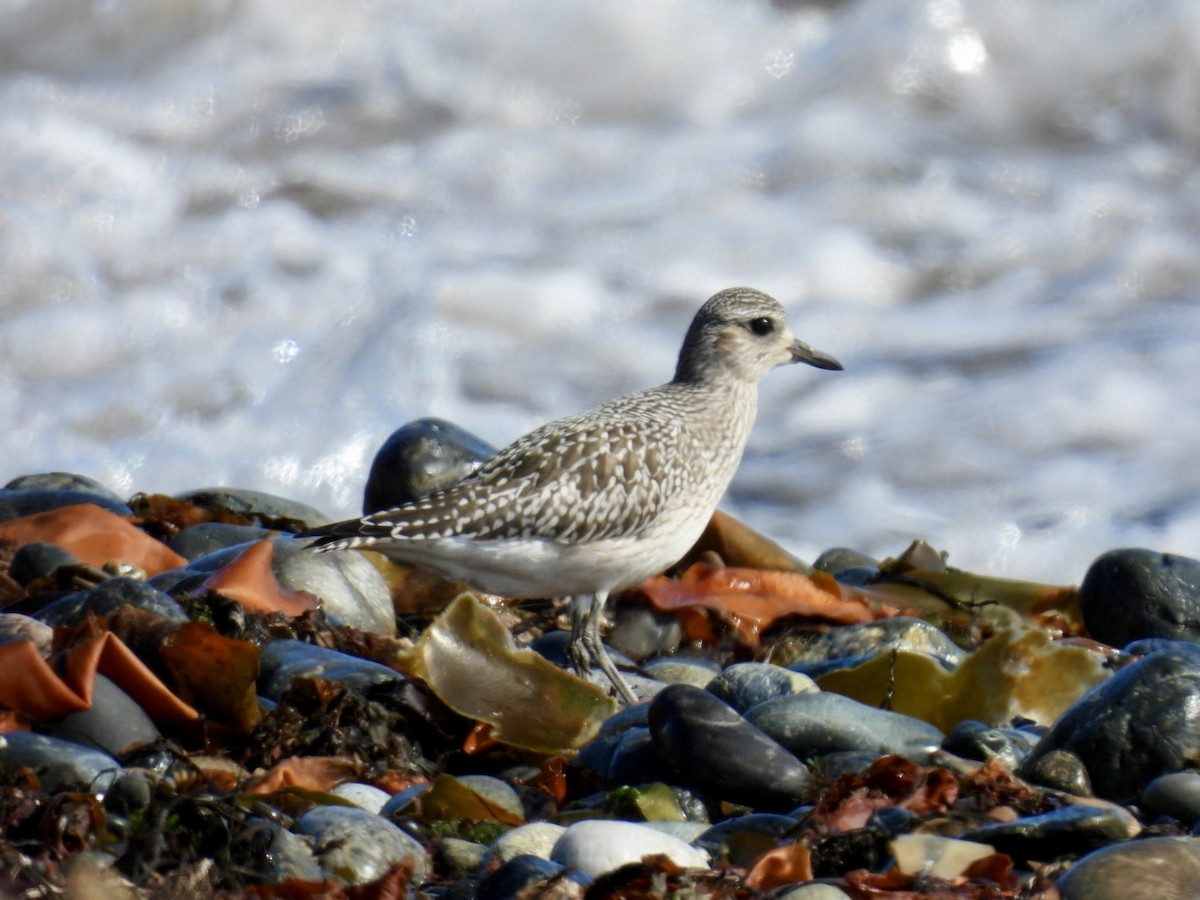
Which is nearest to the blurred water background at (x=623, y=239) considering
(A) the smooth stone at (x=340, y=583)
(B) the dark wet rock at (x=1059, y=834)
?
(A) the smooth stone at (x=340, y=583)

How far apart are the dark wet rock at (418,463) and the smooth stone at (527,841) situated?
9.83 ft

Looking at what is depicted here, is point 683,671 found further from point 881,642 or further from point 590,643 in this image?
point 881,642

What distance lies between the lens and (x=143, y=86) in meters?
10.8

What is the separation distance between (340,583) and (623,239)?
5.40 meters

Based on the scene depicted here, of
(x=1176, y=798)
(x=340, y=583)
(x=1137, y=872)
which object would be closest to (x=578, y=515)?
(x=340, y=583)

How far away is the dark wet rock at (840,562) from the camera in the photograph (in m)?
6.66

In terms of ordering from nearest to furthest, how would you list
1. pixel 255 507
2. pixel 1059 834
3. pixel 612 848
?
pixel 612 848, pixel 1059 834, pixel 255 507

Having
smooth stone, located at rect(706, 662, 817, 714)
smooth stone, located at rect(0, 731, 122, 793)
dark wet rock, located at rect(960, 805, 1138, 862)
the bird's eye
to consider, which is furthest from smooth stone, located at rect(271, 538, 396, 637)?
dark wet rock, located at rect(960, 805, 1138, 862)

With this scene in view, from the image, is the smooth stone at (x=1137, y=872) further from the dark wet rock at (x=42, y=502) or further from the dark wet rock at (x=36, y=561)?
the dark wet rock at (x=42, y=502)

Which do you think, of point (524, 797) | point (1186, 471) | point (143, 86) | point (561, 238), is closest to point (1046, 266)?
point (1186, 471)

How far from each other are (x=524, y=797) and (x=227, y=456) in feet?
17.4

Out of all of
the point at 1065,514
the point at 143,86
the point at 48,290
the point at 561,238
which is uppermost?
the point at 143,86

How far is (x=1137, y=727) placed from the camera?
3617 mm

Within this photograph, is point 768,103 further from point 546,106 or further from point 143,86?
point 143,86
